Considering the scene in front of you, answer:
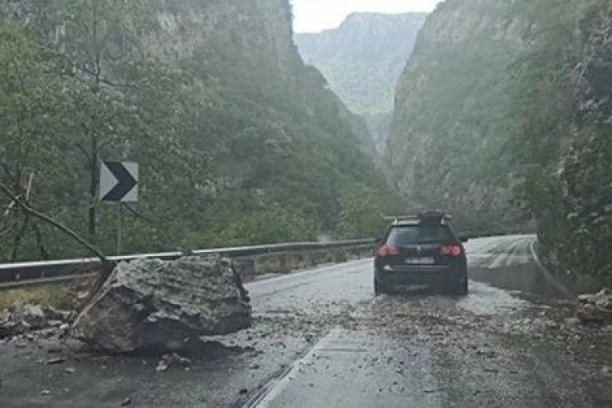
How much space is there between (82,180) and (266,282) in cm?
1171

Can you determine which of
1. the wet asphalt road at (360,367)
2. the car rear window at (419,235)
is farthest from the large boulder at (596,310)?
the car rear window at (419,235)

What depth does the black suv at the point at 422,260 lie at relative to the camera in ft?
55.8

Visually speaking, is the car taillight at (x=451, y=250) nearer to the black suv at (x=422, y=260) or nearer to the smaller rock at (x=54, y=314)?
the black suv at (x=422, y=260)

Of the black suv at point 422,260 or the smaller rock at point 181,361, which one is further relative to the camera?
the black suv at point 422,260

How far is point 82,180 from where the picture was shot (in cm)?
2959

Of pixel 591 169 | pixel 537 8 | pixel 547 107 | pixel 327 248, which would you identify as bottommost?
pixel 327 248

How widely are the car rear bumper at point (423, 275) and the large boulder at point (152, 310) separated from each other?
779 centimetres

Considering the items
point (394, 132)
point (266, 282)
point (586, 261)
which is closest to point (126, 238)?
point (266, 282)

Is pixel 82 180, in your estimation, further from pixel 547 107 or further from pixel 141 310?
pixel 141 310

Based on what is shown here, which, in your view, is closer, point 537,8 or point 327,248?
point 327,248

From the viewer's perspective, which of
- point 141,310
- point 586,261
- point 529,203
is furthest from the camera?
point 529,203

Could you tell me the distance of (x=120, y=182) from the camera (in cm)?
1509

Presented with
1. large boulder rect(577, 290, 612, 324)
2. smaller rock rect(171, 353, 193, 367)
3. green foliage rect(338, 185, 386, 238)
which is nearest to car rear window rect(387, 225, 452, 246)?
large boulder rect(577, 290, 612, 324)

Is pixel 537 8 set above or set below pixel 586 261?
above
